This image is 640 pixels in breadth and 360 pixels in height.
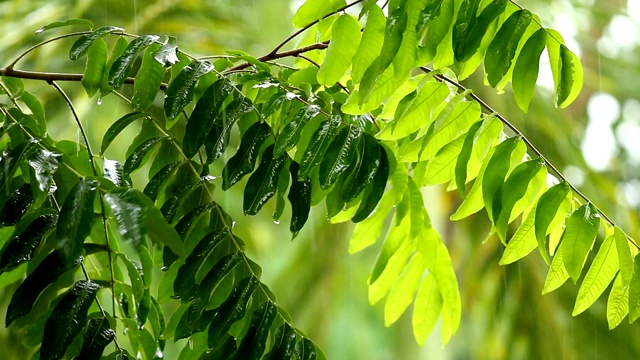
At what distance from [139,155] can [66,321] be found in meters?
0.21

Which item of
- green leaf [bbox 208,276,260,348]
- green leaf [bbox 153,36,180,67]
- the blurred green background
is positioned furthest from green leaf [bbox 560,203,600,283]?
the blurred green background

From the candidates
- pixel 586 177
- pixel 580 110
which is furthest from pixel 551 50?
pixel 580 110

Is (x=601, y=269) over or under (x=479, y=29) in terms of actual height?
under

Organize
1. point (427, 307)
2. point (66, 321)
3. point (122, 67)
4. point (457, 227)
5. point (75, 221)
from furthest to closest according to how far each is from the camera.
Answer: point (457, 227)
point (427, 307)
point (122, 67)
point (66, 321)
point (75, 221)

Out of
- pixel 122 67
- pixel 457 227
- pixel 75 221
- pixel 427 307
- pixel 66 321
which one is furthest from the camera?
pixel 457 227

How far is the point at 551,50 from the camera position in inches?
37.7

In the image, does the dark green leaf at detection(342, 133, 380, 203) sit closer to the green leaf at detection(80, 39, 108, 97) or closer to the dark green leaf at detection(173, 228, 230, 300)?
the dark green leaf at detection(173, 228, 230, 300)

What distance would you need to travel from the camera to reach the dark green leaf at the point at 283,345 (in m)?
0.88

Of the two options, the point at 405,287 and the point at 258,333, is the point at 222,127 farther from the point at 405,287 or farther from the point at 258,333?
the point at 405,287

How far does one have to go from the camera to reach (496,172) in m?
0.91

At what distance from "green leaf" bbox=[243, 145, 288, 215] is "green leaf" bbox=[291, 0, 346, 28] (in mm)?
167

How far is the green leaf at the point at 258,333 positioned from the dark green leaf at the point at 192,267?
3.0 inches

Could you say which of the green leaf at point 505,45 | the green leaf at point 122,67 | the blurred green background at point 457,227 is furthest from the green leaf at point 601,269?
the blurred green background at point 457,227

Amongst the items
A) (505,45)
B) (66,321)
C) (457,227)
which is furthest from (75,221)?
(457,227)
